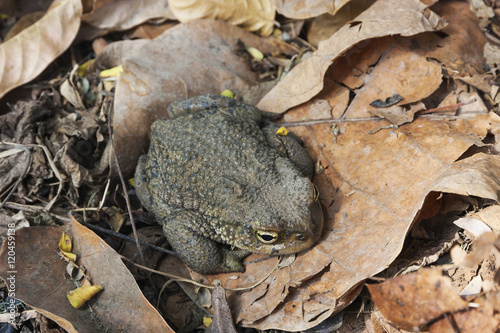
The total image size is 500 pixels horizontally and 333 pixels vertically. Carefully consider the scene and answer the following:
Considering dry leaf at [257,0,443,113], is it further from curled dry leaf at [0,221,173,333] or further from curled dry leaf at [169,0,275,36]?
curled dry leaf at [0,221,173,333]

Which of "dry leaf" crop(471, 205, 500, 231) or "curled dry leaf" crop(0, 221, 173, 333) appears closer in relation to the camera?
"dry leaf" crop(471, 205, 500, 231)

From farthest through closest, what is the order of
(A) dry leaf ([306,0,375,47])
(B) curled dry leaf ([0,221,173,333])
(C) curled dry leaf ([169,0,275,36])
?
(C) curled dry leaf ([169,0,275,36]), (A) dry leaf ([306,0,375,47]), (B) curled dry leaf ([0,221,173,333])

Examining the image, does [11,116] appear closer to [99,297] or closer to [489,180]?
[99,297]

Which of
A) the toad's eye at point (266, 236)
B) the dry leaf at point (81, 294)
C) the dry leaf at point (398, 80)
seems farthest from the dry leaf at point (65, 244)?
the dry leaf at point (398, 80)

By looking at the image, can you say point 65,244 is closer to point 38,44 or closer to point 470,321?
point 38,44

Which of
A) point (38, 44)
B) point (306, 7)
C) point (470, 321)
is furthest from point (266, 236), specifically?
point (38, 44)

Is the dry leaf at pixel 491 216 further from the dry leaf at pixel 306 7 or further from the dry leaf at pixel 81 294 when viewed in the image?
the dry leaf at pixel 81 294

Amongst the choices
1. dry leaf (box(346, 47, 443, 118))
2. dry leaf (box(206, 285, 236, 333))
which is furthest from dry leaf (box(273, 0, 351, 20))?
dry leaf (box(206, 285, 236, 333))
